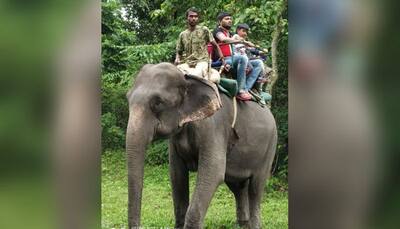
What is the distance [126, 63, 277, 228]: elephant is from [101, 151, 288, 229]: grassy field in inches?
28.7

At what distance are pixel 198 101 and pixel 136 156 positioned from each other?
0.66 metres

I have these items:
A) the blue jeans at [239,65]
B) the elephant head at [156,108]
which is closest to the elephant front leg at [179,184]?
the elephant head at [156,108]

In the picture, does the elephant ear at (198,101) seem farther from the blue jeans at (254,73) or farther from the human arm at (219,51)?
the blue jeans at (254,73)

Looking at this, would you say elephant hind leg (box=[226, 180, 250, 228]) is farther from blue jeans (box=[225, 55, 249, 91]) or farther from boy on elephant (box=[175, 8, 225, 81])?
boy on elephant (box=[175, 8, 225, 81])

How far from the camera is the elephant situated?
128 inches

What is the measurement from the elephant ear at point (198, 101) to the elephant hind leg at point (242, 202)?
1284mm

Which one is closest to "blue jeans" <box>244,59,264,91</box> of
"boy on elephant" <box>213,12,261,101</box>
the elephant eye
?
"boy on elephant" <box>213,12,261,101</box>

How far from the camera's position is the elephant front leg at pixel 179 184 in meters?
4.07

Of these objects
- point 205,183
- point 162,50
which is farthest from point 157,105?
point 162,50

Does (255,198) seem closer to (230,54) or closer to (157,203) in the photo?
(230,54)

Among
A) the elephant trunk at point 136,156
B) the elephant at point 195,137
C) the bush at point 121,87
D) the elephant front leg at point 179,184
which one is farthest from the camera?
the bush at point 121,87

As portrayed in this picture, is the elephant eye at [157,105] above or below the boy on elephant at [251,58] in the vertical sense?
below
